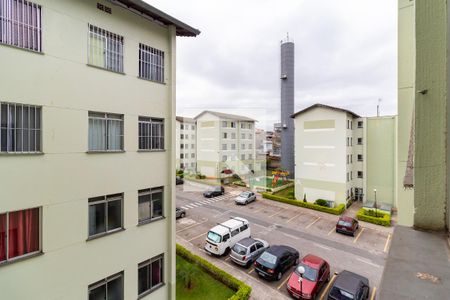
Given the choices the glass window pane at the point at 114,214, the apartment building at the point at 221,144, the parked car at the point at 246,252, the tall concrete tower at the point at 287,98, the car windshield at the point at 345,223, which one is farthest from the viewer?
the apartment building at the point at 221,144

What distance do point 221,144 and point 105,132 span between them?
110ft

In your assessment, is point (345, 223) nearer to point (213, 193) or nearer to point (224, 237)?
point (224, 237)

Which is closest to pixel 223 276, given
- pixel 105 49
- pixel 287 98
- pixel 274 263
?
pixel 274 263

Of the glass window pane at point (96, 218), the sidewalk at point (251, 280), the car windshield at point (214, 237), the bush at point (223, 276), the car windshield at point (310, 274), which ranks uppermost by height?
the glass window pane at point (96, 218)

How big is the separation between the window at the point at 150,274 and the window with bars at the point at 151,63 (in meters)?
6.67

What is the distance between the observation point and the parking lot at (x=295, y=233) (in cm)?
1416

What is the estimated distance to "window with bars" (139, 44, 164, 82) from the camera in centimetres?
816

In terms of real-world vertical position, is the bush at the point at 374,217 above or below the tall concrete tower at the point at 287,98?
below

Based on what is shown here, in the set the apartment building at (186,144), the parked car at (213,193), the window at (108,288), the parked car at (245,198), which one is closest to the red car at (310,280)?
the window at (108,288)

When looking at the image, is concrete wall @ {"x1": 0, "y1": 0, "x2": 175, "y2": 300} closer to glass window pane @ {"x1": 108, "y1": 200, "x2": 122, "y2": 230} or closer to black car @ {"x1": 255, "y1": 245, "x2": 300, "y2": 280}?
glass window pane @ {"x1": 108, "y1": 200, "x2": 122, "y2": 230}

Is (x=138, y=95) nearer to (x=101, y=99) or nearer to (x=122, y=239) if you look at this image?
(x=101, y=99)

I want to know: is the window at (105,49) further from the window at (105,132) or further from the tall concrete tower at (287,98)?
the tall concrete tower at (287,98)

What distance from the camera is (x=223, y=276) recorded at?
475 inches

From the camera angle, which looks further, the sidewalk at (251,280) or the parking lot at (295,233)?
the parking lot at (295,233)
